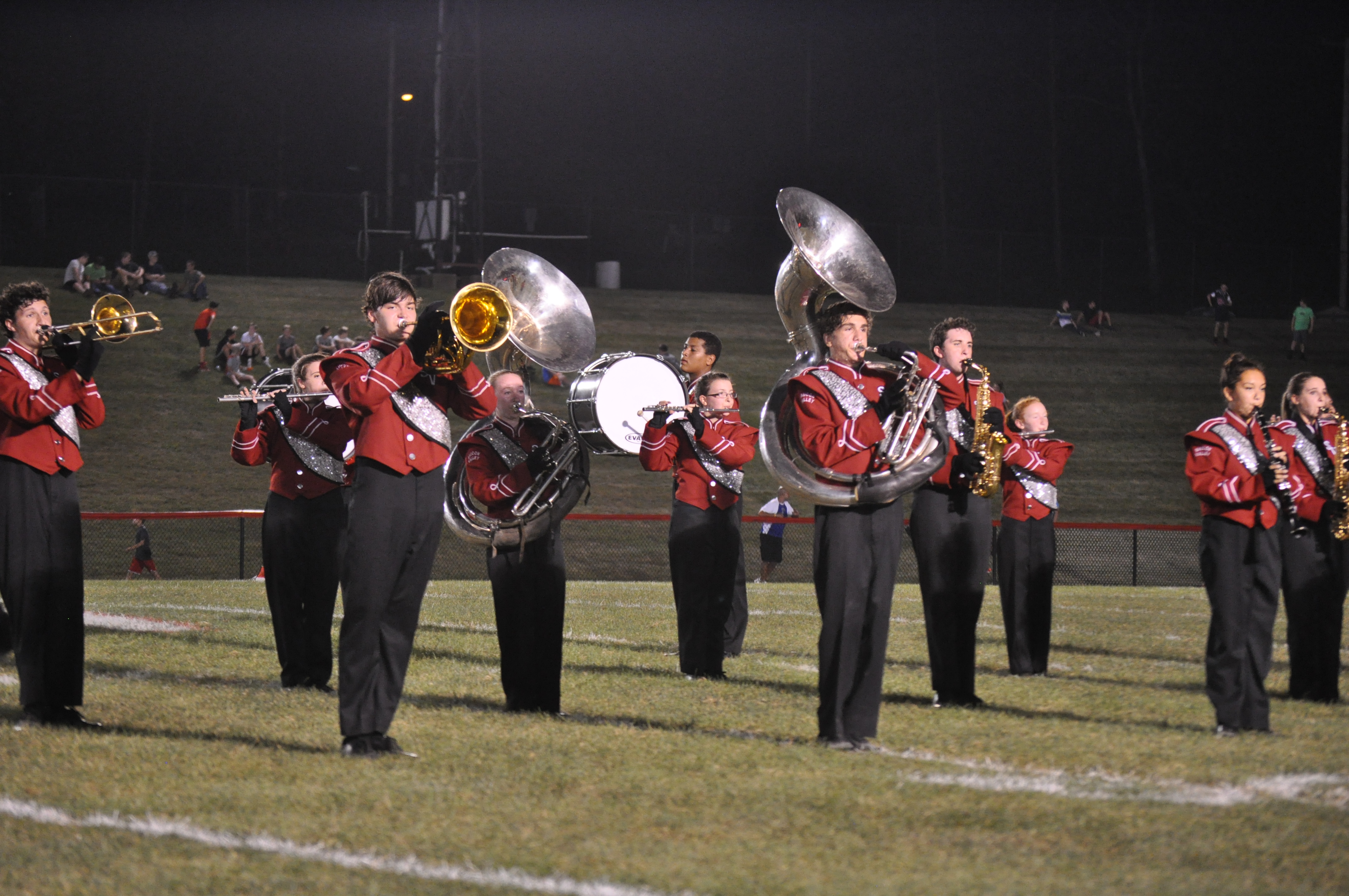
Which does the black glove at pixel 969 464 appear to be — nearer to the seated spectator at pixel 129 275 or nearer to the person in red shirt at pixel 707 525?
the person in red shirt at pixel 707 525

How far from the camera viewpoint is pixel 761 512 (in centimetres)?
2028

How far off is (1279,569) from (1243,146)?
43991 millimetres

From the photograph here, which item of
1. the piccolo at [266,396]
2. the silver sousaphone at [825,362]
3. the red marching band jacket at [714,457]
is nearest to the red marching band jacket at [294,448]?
the piccolo at [266,396]

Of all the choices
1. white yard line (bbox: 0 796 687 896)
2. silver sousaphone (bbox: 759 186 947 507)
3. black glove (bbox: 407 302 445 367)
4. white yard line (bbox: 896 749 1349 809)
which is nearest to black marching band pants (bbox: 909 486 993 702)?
silver sousaphone (bbox: 759 186 947 507)

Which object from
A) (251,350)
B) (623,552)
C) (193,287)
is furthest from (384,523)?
(193,287)

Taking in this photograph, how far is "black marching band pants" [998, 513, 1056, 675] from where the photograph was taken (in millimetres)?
8938

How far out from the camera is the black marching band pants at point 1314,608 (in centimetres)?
787

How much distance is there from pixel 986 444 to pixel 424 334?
10.5ft

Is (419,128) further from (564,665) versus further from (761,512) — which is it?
(564,665)

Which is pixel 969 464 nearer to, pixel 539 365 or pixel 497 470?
pixel 539 365

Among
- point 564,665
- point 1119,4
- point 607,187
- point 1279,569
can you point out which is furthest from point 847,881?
point 1119,4

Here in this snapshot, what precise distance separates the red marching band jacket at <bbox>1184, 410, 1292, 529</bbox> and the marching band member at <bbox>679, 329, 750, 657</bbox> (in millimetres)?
2837

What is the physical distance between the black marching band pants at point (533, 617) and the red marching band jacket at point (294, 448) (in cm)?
153

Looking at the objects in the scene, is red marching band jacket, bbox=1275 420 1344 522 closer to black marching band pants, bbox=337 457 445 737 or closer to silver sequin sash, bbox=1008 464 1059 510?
silver sequin sash, bbox=1008 464 1059 510
